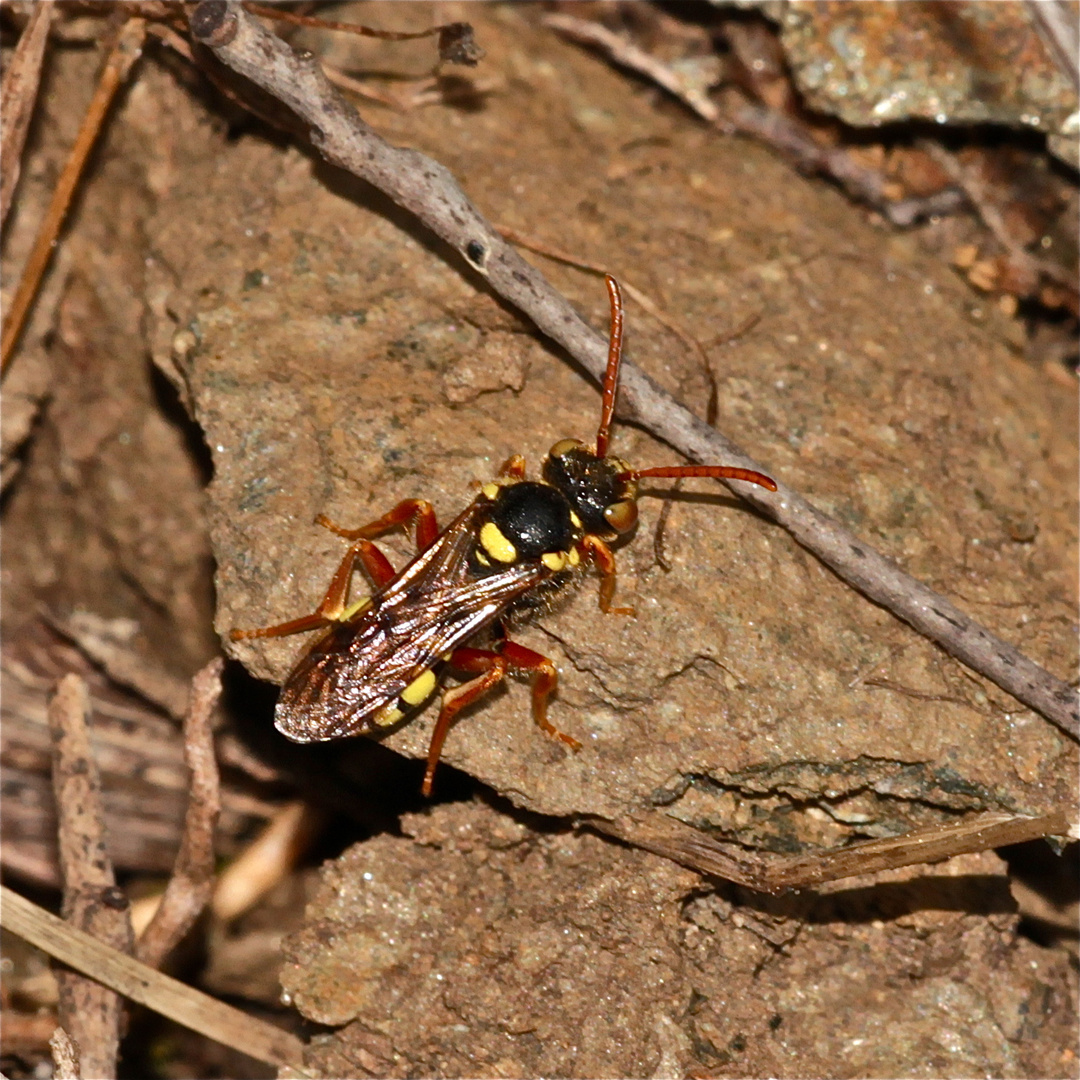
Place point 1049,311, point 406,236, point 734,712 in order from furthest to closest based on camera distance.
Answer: point 1049,311, point 406,236, point 734,712

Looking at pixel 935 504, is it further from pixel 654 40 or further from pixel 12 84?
pixel 12 84

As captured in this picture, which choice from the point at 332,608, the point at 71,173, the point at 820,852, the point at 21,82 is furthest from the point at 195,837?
the point at 21,82

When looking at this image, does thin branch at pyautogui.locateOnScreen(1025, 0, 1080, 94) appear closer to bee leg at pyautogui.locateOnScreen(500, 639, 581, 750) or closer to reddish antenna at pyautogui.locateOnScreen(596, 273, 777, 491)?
reddish antenna at pyautogui.locateOnScreen(596, 273, 777, 491)

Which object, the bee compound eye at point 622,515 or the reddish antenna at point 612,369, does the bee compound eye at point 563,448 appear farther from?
the bee compound eye at point 622,515

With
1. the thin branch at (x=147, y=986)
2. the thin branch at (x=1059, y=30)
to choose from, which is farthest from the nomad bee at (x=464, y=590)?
the thin branch at (x=1059, y=30)

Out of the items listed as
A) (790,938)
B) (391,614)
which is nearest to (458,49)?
(391,614)

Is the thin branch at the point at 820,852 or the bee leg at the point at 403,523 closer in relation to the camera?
the thin branch at the point at 820,852
